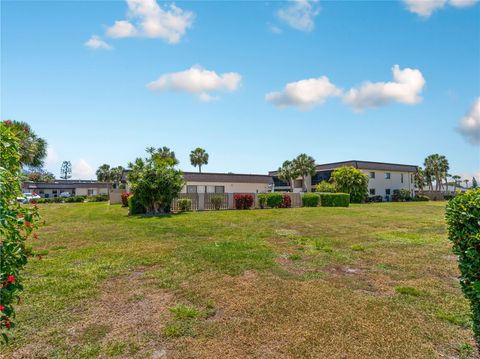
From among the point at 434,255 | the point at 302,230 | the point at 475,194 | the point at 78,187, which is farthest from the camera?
the point at 78,187

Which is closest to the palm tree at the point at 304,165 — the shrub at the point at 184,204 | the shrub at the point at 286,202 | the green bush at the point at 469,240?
the shrub at the point at 286,202

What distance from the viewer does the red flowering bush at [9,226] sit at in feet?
7.46

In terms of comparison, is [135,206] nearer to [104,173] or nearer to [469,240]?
[469,240]

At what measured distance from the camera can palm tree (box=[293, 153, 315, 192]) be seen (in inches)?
1781

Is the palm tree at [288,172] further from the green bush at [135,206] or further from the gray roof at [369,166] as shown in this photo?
the green bush at [135,206]

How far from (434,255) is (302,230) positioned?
5.18 metres

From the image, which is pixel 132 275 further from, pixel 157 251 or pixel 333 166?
pixel 333 166

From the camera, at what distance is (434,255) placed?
780 cm

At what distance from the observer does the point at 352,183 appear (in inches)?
1340

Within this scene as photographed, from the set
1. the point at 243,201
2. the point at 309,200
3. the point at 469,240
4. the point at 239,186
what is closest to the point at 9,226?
the point at 469,240

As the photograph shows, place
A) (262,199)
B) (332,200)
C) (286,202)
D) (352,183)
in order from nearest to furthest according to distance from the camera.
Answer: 1. (262,199)
2. (286,202)
3. (332,200)
4. (352,183)

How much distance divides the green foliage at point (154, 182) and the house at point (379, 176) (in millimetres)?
29896

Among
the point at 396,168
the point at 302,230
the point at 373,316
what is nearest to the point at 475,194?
the point at 373,316

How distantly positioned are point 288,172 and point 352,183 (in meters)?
13.3
